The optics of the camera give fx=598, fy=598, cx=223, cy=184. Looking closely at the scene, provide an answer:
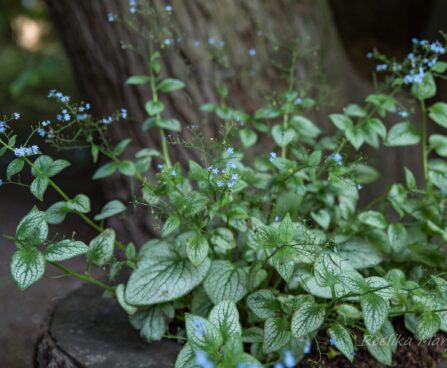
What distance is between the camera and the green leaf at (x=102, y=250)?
1383mm

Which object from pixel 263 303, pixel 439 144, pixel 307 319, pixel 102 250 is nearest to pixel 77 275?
pixel 102 250

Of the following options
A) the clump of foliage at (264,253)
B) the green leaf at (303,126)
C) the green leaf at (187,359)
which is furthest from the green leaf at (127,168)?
the green leaf at (187,359)

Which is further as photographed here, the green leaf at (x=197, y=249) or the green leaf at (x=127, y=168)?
the green leaf at (x=127, y=168)

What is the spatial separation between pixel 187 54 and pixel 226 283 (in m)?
1.05

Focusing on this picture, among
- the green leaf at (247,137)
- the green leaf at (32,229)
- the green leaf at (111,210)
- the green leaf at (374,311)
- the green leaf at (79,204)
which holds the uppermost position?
the green leaf at (32,229)

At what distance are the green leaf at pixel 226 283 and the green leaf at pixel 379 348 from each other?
0.29 m

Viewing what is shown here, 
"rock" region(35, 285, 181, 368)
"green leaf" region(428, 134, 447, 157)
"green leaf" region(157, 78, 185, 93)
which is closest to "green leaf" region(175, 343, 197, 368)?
"rock" region(35, 285, 181, 368)

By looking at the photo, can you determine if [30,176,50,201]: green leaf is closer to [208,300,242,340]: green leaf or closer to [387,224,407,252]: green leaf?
[208,300,242,340]: green leaf

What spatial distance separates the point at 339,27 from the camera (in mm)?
3414

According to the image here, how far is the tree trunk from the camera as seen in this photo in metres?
2.11

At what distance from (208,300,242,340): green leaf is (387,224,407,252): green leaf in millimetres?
535

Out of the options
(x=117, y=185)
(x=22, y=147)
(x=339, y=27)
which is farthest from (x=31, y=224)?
(x=339, y=27)

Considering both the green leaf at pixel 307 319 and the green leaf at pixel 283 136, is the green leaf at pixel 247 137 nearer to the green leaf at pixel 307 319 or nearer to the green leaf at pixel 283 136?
the green leaf at pixel 283 136

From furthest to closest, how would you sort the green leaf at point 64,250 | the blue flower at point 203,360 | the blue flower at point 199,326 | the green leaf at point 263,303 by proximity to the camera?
the green leaf at point 263,303, the green leaf at point 64,250, the blue flower at point 199,326, the blue flower at point 203,360
